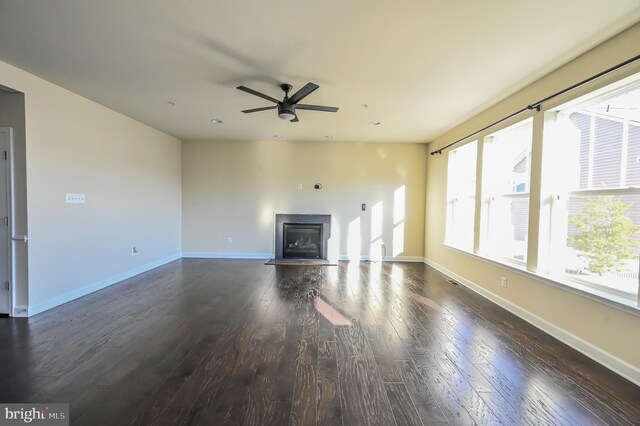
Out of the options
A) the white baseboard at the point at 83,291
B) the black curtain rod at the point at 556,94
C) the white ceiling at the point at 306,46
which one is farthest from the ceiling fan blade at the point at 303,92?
the white baseboard at the point at 83,291

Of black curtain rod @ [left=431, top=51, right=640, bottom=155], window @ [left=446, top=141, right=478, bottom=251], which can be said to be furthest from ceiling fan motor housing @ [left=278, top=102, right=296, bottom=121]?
window @ [left=446, top=141, right=478, bottom=251]

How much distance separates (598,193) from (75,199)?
5634 mm

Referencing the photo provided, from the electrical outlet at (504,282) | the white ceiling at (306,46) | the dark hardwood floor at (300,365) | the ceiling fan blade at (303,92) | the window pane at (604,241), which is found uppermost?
the white ceiling at (306,46)

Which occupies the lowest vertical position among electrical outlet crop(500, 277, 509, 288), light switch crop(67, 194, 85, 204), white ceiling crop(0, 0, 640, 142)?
electrical outlet crop(500, 277, 509, 288)

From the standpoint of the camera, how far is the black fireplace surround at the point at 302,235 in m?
5.64

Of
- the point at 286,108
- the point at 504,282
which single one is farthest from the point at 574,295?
the point at 286,108

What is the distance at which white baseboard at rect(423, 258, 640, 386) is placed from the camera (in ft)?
6.07

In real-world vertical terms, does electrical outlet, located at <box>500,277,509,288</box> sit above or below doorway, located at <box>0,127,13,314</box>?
below

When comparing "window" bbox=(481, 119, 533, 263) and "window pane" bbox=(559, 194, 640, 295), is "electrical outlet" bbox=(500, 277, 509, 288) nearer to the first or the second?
"window" bbox=(481, 119, 533, 263)

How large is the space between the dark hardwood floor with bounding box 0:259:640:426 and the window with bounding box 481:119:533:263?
0.82 meters

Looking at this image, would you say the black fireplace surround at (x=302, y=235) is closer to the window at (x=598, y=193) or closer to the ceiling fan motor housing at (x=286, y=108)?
the ceiling fan motor housing at (x=286, y=108)

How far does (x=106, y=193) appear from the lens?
3.68 m

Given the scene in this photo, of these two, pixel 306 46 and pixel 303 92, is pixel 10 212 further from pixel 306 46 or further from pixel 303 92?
pixel 306 46

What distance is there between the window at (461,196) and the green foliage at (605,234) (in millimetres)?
1662
